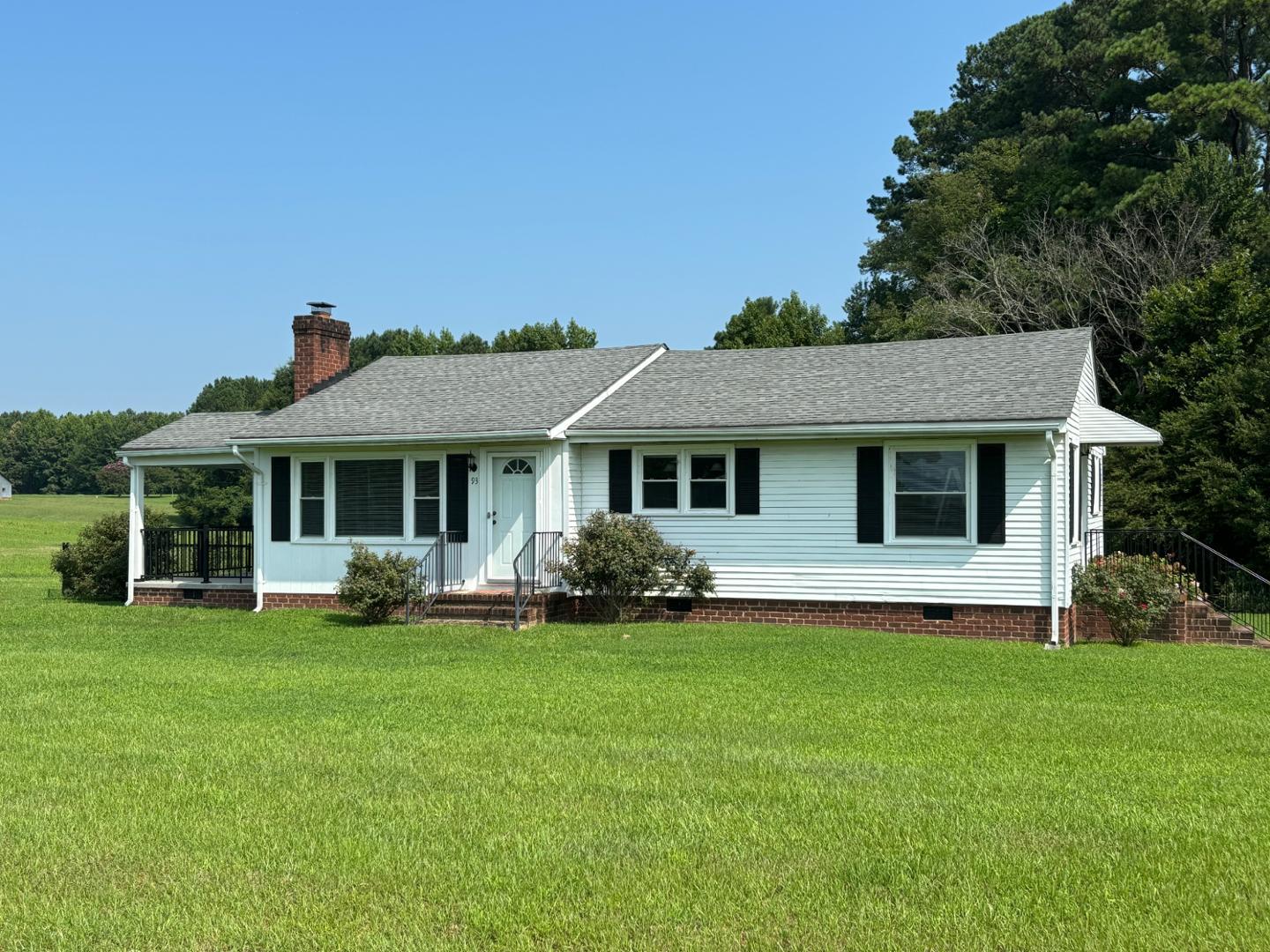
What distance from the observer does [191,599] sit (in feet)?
71.4

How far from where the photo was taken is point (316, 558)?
20328mm

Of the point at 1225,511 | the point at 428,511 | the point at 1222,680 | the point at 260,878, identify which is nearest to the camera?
the point at 260,878

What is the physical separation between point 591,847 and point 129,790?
3.19 m

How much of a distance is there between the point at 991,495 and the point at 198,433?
46.5 feet

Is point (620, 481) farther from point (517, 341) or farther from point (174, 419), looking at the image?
point (174, 419)

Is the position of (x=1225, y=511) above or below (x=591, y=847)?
above

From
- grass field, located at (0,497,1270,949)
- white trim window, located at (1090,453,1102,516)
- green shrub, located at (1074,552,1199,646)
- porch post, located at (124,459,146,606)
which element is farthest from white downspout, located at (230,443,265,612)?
white trim window, located at (1090,453,1102,516)

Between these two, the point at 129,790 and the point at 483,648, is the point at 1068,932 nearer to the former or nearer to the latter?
the point at 129,790

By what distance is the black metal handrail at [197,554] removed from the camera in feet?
73.6

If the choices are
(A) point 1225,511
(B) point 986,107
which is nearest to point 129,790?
(A) point 1225,511

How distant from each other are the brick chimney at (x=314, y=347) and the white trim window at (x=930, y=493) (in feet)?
37.5

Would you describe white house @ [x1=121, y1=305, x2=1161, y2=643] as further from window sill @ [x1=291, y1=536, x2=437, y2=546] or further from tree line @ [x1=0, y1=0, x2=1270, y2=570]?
tree line @ [x1=0, y1=0, x2=1270, y2=570]

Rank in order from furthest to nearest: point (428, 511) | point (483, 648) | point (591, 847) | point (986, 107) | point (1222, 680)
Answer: point (986, 107) < point (428, 511) < point (483, 648) < point (1222, 680) < point (591, 847)

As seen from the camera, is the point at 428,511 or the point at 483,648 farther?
the point at 428,511
